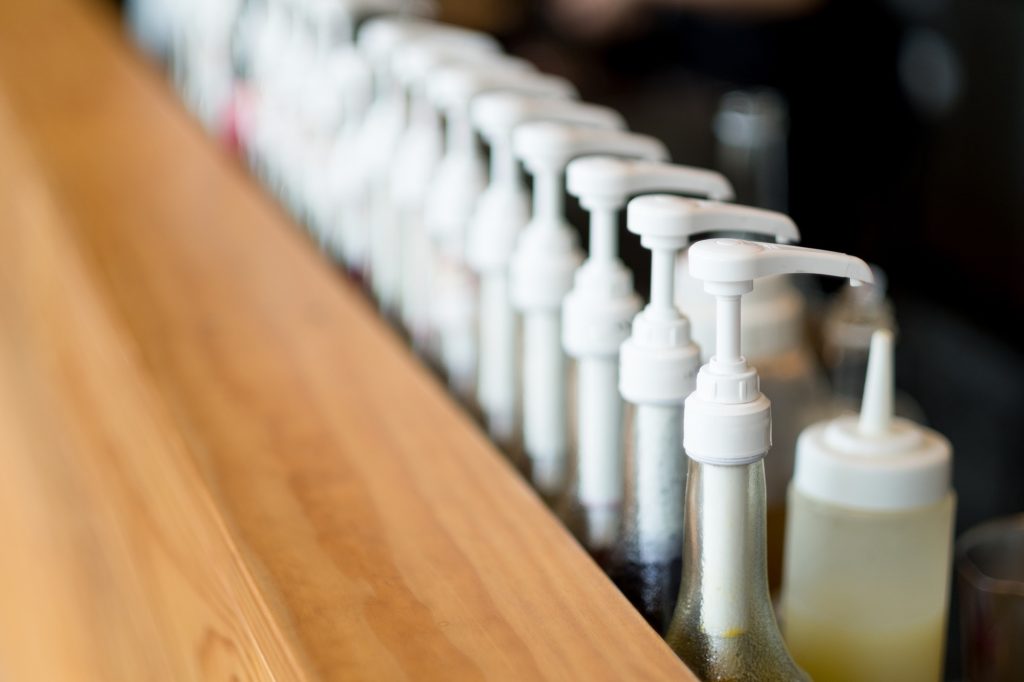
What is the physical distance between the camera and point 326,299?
866 mm

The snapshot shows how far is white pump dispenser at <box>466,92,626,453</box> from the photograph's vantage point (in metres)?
0.64

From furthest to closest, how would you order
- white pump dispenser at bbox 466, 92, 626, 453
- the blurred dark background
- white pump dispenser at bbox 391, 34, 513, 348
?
the blurred dark background, white pump dispenser at bbox 391, 34, 513, 348, white pump dispenser at bbox 466, 92, 626, 453

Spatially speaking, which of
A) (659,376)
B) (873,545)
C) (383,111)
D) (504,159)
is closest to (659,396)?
(659,376)

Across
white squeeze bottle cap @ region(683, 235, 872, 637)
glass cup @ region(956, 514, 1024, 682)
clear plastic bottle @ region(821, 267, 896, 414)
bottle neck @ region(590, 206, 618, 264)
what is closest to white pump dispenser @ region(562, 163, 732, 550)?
bottle neck @ region(590, 206, 618, 264)

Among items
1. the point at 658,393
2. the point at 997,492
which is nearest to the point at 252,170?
the point at 658,393

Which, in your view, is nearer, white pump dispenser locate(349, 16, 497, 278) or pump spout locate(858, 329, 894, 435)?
pump spout locate(858, 329, 894, 435)

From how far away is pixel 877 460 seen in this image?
0.53 metres

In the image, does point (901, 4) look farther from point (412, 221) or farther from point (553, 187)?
point (553, 187)

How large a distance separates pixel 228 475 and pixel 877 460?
1.00 ft

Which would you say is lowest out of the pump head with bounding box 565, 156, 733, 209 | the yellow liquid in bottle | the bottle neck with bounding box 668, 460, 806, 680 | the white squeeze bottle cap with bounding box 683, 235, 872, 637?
the yellow liquid in bottle

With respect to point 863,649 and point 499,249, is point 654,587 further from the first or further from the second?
point 499,249

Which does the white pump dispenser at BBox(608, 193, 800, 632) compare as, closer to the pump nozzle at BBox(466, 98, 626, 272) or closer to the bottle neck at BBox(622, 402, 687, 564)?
the bottle neck at BBox(622, 402, 687, 564)

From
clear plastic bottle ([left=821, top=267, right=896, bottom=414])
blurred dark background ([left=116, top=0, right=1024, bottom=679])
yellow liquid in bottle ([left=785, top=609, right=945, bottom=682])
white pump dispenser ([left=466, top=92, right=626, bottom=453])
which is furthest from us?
blurred dark background ([left=116, top=0, right=1024, bottom=679])

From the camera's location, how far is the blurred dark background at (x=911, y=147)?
209 cm
